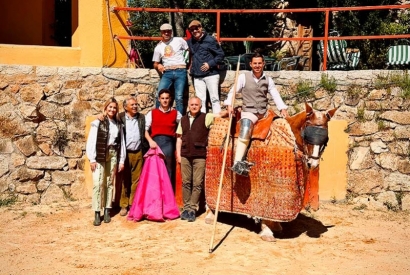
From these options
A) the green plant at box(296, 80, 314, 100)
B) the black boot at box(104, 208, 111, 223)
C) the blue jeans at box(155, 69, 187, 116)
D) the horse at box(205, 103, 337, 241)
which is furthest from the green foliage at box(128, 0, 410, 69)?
the horse at box(205, 103, 337, 241)

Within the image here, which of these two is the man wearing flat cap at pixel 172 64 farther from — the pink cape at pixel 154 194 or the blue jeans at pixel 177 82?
the pink cape at pixel 154 194

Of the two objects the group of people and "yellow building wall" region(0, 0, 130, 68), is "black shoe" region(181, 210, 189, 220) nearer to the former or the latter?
the group of people

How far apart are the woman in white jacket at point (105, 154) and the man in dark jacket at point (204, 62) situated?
1.33 metres

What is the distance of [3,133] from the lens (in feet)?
24.7

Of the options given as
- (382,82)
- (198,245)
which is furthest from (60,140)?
(382,82)

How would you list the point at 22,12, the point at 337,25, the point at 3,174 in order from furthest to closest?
the point at 337,25 → the point at 22,12 → the point at 3,174

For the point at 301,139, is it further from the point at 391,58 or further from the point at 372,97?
the point at 391,58

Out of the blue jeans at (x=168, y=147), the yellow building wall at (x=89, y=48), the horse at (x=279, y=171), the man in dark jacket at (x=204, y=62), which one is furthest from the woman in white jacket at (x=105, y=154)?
the yellow building wall at (x=89, y=48)

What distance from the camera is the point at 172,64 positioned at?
7273mm

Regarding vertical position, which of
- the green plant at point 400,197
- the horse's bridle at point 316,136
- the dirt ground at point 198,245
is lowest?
the dirt ground at point 198,245

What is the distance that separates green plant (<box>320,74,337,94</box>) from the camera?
759 cm

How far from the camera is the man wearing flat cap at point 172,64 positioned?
23.8 feet

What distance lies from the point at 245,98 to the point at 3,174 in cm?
385

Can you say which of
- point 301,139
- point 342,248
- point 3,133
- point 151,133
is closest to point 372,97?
point 301,139
